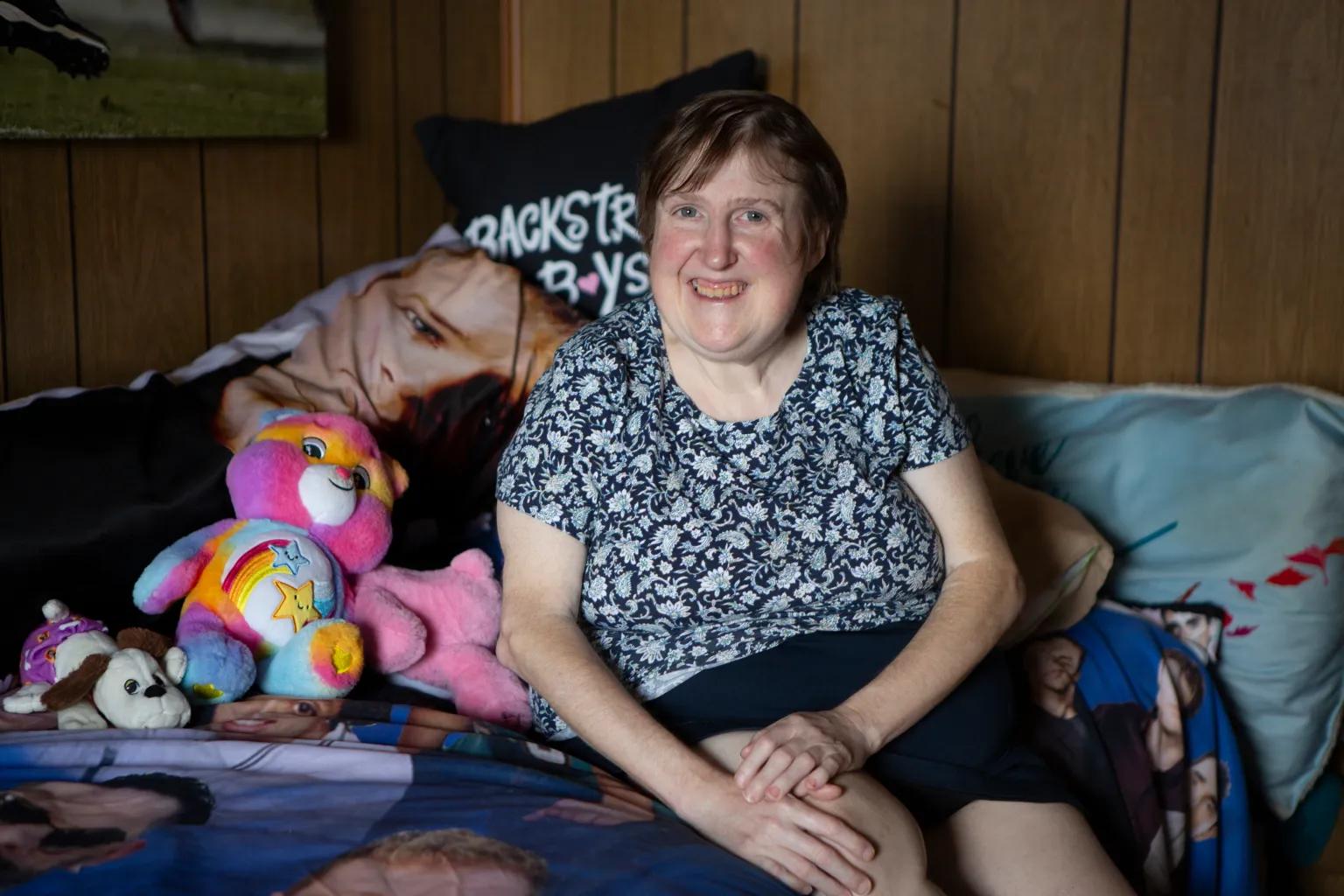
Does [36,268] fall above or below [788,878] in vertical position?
above

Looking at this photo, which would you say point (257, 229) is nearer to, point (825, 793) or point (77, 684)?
point (77, 684)

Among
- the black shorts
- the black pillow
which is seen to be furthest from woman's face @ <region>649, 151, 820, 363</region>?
the black pillow

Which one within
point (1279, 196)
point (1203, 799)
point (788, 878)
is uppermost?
point (1279, 196)

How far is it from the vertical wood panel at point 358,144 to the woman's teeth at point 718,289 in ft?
2.99

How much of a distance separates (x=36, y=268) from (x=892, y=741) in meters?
1.12

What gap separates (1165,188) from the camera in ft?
5.96

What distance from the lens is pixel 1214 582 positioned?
1604 millimetres

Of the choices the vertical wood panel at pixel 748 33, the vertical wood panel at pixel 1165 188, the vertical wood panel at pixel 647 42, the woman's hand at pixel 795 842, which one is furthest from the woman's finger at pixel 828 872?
the vertical wood panel at pixel 647 42

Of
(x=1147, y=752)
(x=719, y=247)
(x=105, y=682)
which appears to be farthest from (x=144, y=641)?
(x=1147, y=752)

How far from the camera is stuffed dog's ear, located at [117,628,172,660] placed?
48.7 inches

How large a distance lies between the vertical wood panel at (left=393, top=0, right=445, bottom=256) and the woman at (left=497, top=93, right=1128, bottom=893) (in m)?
0.90

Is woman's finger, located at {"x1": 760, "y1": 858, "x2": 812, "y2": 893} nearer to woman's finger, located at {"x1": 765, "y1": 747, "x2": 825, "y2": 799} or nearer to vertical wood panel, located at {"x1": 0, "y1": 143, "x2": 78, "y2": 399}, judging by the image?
woman's finger, located at {"x1": 765, "y1": 747, "x2": 825, "y2": 799}

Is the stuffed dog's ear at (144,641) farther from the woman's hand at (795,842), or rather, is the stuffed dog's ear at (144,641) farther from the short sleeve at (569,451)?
the woman's hand at (795,842)

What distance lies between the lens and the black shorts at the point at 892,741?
4.06ft
